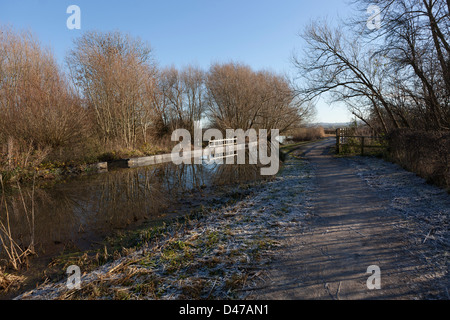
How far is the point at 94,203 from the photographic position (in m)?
7.75

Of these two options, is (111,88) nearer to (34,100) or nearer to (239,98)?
(34,100)

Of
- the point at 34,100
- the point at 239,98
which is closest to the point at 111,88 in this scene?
the point at 34,100

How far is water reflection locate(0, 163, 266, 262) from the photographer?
5418 millimetres

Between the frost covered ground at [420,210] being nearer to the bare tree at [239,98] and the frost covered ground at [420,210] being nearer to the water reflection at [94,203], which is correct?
the water reflection at [94,203]

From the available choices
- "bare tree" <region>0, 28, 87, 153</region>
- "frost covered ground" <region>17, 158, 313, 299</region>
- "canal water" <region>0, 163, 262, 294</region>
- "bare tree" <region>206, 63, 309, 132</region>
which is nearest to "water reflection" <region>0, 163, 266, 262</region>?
"canal water" <region>0, 163, 262, 294</region>

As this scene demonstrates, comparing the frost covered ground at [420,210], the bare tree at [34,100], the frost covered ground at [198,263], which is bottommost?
the frost covered ground at [198,263]

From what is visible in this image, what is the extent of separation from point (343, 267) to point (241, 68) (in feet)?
102

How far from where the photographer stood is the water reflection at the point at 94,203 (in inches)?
213

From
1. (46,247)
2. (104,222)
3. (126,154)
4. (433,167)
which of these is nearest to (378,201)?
(433,167)

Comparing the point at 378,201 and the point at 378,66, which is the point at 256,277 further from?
the point at 378,66

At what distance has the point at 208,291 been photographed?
2932 mm

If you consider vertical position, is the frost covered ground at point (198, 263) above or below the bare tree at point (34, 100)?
below

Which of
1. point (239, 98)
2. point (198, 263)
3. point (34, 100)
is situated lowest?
point (198, 263)

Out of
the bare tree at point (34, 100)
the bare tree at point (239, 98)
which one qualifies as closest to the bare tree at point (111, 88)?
the bare tree at point (34, 100)
